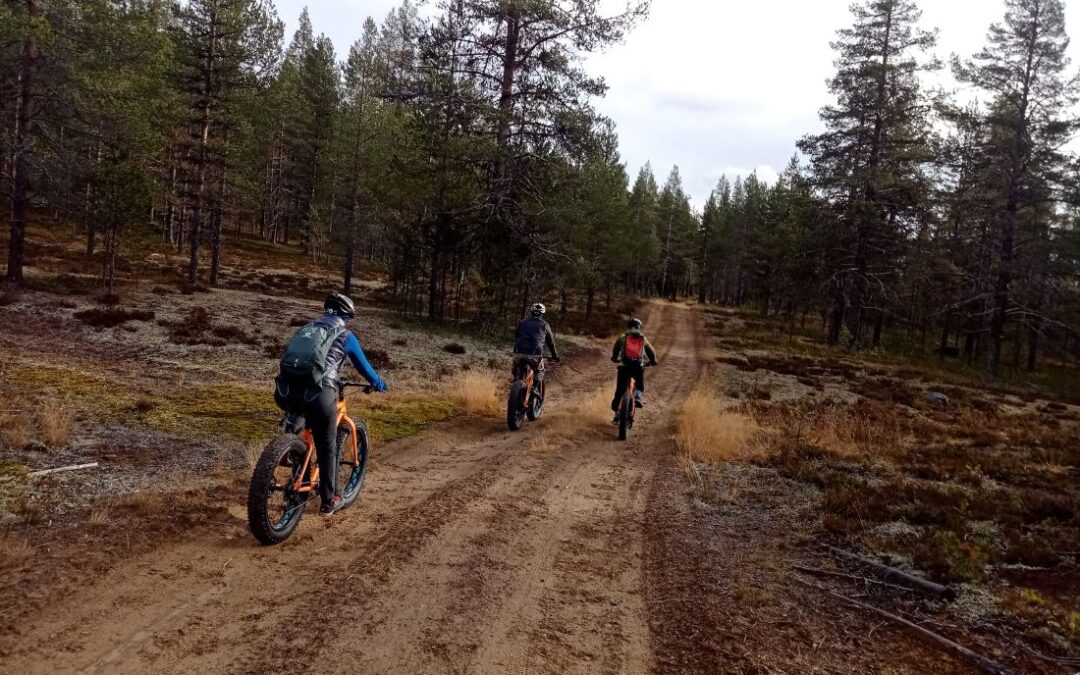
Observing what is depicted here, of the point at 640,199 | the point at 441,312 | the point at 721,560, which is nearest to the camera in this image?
the point at 721,560

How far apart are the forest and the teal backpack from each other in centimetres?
1587

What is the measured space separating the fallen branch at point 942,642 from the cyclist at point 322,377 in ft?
15.1

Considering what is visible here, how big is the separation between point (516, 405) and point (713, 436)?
11.5 ft

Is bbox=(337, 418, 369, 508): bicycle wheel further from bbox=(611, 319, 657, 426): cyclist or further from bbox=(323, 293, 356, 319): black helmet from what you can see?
bbox=(611, 319, 657, 426): cyclist

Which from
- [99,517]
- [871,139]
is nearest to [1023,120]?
[871,139]

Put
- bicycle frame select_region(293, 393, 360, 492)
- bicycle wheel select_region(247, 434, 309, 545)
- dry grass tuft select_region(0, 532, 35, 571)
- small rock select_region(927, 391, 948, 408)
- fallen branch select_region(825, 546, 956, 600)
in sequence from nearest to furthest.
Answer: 1. dry grass tuft select_region(0, 532, 35, 571)
2. bicycle wheel select_region(247, 434, 309, 545)
3. fallen branch select_region(825, 546, 956, 600)
4. bicycle frame select_region(293, 393, 360, 492)
5. small rock select_region(927, 391, 948, 408)

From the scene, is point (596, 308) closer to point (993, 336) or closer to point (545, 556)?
point (993, 336)

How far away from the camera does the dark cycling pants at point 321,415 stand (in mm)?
5031

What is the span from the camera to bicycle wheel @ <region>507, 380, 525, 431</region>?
1030cm

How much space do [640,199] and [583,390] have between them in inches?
1927

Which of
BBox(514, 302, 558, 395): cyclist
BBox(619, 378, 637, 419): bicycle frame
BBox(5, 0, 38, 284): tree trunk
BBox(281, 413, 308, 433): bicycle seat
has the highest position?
BBox(5, 0, 38, 284): tree trunk

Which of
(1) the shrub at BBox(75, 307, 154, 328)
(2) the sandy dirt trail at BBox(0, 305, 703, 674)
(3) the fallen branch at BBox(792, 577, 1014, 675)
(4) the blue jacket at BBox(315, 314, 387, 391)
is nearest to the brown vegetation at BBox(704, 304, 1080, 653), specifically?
(3) the fallen branch at BBox(792, 577, 1014, 675)

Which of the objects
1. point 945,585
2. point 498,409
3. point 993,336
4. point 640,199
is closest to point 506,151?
point 498,409

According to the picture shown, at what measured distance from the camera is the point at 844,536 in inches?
250
